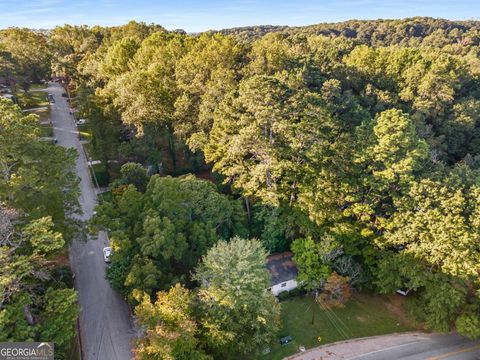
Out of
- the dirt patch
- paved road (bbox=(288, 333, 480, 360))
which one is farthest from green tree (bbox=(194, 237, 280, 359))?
the dirt patch

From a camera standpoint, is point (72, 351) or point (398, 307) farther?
point (398, 307)

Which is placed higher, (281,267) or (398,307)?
(281,267)

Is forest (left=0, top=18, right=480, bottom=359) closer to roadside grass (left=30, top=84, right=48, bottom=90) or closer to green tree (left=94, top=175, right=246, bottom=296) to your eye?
green tree (left=94, top=175, right=246, bottom=296)

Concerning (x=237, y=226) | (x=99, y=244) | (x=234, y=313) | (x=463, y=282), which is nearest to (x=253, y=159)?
(x=237, y=226)

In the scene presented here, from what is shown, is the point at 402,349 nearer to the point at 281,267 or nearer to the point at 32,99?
the point at 281,267

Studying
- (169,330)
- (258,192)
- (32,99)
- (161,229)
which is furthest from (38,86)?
(169,330)

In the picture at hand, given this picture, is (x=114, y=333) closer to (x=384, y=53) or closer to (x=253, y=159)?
(x=253, y=159)

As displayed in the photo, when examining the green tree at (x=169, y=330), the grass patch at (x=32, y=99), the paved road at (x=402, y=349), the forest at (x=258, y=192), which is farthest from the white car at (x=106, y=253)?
the grass patch at (x=32, y=99)
